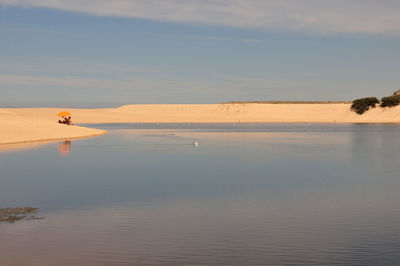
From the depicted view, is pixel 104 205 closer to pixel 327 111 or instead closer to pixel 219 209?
pixel 219 209

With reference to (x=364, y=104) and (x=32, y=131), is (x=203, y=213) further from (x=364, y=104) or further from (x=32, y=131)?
(x=364, y=104)

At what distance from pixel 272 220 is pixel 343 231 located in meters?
1.86

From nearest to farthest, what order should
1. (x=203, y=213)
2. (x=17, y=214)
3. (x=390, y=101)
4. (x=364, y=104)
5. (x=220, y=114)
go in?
(x=17, y=214), (x=203, y=213), (x=390, y=101), (x=364, y=104), (x=220, y=114)

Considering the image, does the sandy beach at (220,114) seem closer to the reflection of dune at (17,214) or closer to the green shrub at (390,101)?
the green shrub at (390,101)

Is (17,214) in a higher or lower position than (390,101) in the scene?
lower

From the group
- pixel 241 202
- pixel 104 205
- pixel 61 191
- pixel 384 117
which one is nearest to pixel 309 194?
pixel 241 202

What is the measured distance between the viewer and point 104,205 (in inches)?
581

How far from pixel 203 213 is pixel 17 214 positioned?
5.02 m

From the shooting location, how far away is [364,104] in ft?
427

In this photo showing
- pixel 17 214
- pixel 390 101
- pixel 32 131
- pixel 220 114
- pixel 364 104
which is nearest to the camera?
pixel 17 214

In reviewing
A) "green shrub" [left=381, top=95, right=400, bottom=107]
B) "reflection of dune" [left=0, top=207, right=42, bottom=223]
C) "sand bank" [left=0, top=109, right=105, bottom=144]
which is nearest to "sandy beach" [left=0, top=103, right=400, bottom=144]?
"sand bank" [left=0, top=109, right=105, bottom=144]

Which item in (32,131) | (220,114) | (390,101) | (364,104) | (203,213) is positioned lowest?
(203,213)

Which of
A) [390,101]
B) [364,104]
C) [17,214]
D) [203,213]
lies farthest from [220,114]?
[17,214]

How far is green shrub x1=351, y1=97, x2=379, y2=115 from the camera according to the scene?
12775cm
